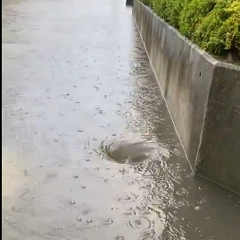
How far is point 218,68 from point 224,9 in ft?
3.01

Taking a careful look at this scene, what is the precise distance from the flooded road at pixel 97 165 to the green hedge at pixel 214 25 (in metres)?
1.29

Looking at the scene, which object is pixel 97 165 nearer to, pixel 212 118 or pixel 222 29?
pixel 212 118

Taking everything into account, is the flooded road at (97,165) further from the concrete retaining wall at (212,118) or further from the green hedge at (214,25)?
the green hedge at (214,25)

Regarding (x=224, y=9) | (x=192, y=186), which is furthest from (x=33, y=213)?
(x=224, y=9)

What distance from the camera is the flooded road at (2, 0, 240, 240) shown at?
3.28 meters

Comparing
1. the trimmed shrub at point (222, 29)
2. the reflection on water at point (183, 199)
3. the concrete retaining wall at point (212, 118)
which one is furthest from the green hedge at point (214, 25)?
the reflection on water at point (183, 199)

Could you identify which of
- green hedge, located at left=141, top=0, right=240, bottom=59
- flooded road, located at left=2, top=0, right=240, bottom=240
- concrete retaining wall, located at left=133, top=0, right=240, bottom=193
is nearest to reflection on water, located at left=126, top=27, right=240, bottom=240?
flooded road, located at left=2, top=0, right=240, bottom=240

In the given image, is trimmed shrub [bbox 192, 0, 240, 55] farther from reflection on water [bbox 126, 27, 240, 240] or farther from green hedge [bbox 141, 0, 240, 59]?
reflection on water [bbox 126, 27, 240, 240]

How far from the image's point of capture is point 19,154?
441 cm

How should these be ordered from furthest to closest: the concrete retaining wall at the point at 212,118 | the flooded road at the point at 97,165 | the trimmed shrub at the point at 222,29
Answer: the trimmed shrub at the point at 222,29, the concrete retaining wall at the point at 212,118, the flooded road at the point at 97,165

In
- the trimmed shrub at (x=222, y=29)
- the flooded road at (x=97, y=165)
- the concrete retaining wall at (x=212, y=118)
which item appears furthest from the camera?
the trimmed shrub at (x=222, y=29)

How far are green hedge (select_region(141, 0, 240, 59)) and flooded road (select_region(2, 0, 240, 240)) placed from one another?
1.29m

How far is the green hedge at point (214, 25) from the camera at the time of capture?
154 inches

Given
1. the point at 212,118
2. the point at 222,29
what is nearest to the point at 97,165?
the point at 212,118
